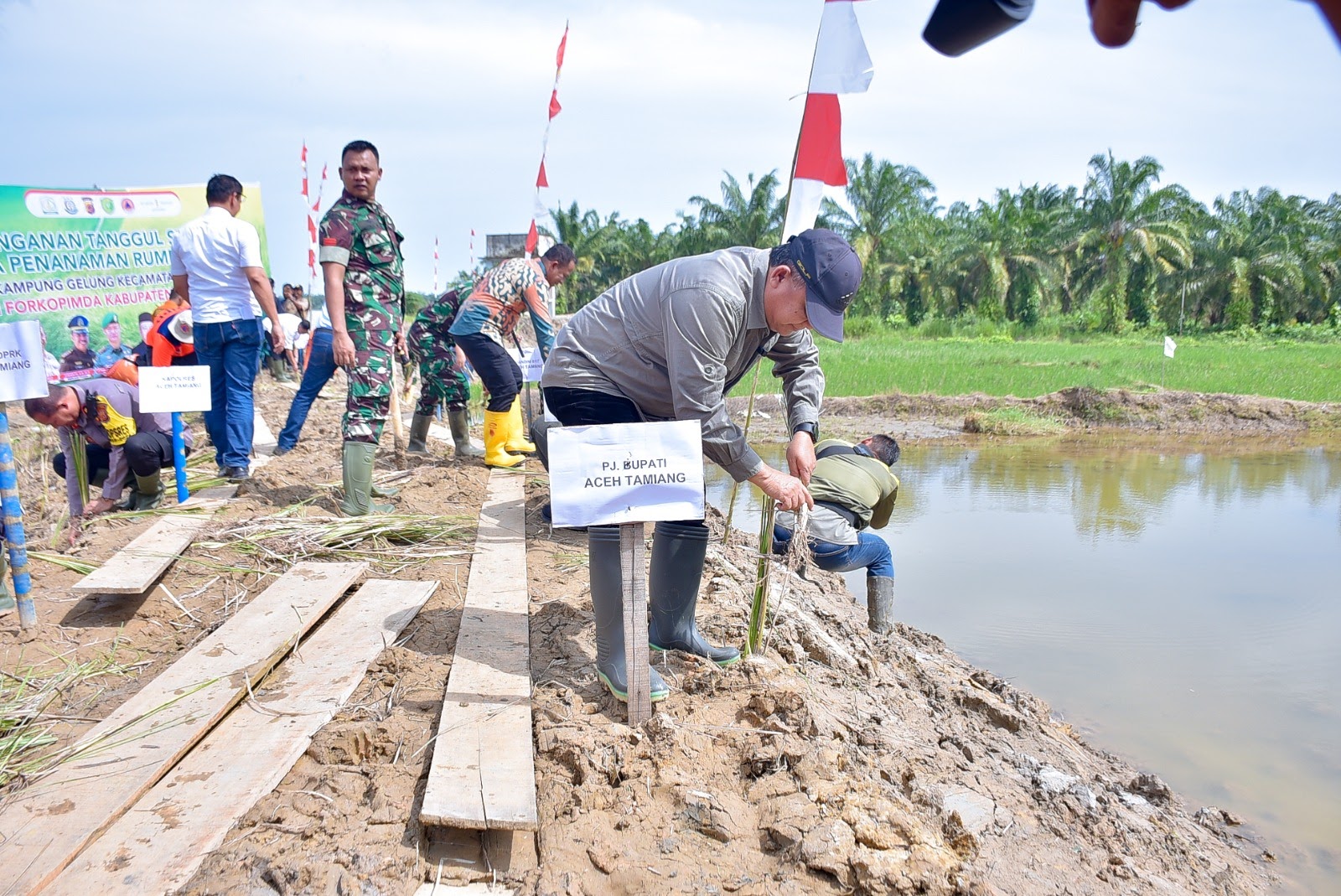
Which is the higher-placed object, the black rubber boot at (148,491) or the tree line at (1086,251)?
the tree line at (1086,251)

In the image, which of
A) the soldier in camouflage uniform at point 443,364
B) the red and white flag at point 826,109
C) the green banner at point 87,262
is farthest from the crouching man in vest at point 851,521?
the green banner at point 87,262

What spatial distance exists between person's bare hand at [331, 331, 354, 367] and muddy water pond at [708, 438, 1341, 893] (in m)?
3.13

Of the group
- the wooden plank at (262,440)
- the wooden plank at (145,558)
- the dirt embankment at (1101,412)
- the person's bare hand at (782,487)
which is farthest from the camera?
the dirt embankment at (1101,412)

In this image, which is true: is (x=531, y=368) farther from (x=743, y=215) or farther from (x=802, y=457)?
(x=743, y=215)

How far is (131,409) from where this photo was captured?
181 inches

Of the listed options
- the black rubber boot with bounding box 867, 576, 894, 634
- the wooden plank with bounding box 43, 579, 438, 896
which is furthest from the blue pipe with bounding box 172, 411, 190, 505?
the black rubber boot with bounding box 867, 576, 894, 634

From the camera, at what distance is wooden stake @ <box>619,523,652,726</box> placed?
228cm

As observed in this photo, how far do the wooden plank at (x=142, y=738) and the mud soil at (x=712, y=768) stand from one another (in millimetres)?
229

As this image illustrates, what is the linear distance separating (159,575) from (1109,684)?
403cm

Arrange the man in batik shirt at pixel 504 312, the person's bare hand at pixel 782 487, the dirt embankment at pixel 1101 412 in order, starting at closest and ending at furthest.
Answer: the person's bare hand at pixel 782 487
the man in batik shirt at pixel 504 312
the dirt embankment at pixel 1101 412

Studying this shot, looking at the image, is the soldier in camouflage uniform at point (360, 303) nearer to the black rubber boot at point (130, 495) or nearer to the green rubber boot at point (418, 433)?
the black rubber boot at point (130, 495)

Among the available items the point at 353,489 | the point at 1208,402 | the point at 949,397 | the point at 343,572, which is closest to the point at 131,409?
the point at 353,489

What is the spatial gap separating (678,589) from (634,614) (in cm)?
50

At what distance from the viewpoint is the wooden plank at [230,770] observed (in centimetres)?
170
